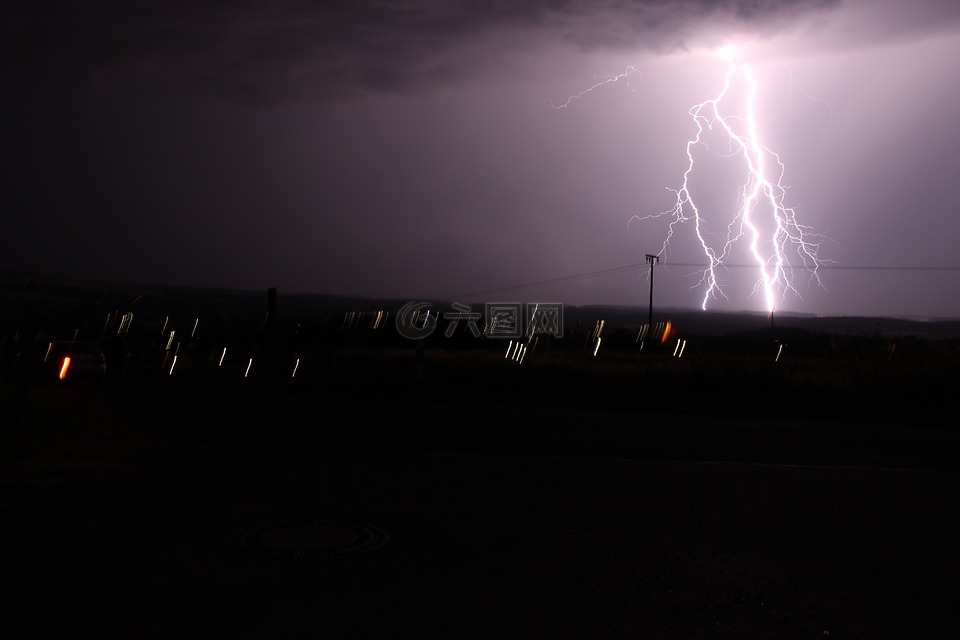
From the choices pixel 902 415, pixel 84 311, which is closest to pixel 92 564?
pixel 902 415

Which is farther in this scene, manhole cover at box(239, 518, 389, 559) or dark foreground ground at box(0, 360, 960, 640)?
manhole cover at box(239, 518, 389, 559)

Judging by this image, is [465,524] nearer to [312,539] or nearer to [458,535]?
[458,535]

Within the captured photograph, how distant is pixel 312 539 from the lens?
6441 mm

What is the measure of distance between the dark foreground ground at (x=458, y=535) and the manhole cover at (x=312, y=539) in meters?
0.03

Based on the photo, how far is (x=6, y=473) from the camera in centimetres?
859

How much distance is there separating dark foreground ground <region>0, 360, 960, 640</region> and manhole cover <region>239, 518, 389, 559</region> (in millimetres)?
29

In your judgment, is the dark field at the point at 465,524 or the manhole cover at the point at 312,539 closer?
the dark field at the point at 465,524

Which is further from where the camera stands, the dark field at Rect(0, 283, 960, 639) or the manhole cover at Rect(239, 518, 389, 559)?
the manhole cover at Rect(239, 518, 389, 559)

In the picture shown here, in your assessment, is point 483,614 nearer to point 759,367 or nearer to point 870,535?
point 870,535

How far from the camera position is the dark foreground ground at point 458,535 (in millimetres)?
4922

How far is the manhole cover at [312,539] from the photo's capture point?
20.0 feet

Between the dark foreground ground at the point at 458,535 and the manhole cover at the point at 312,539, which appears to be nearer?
the dark foreground ground at the point at 458,535

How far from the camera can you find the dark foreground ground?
194 inches

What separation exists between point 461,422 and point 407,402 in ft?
15.4
